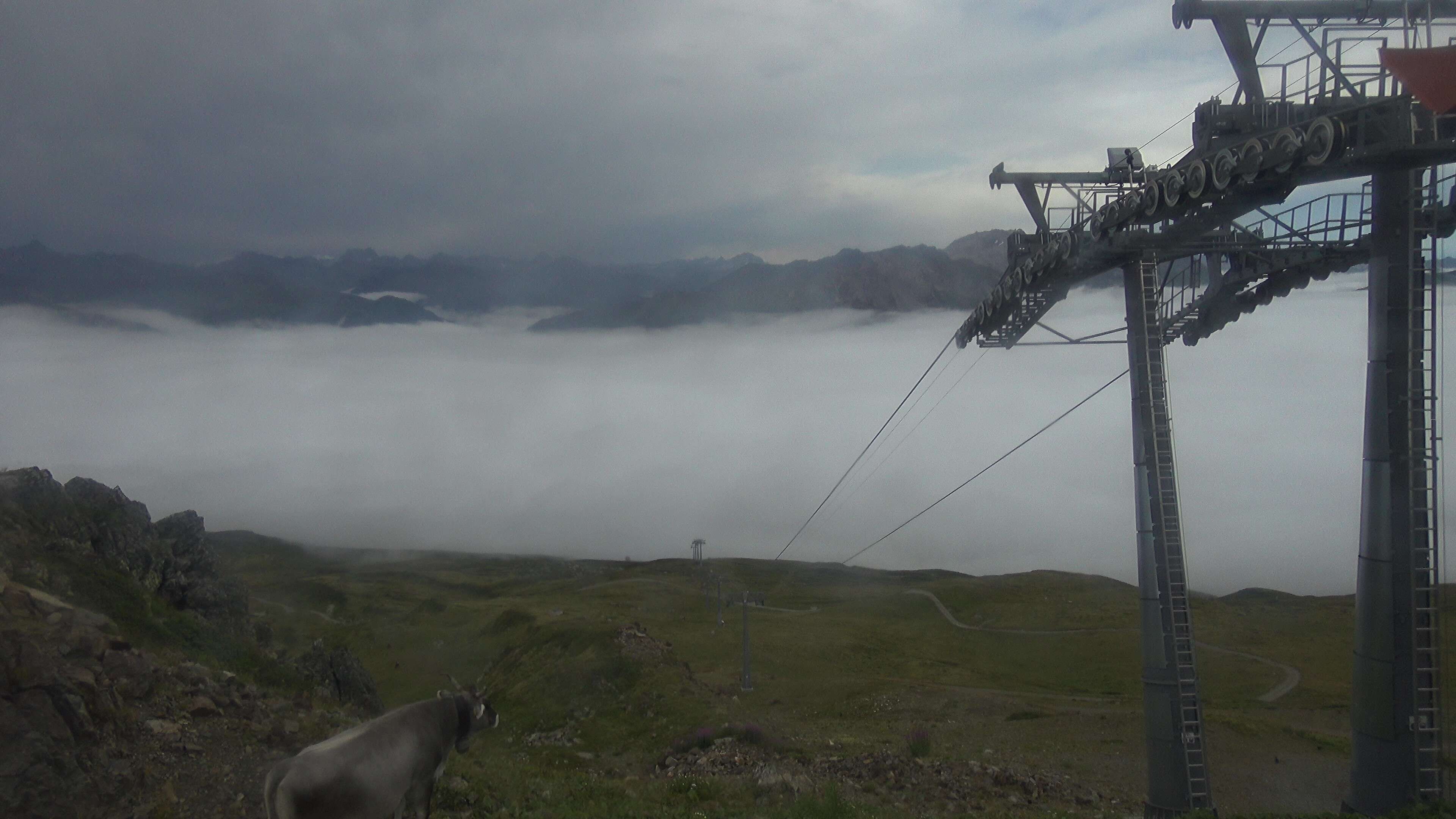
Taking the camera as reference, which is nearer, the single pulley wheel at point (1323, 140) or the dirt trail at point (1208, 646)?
the single pulley wheel at point (1323, 140)

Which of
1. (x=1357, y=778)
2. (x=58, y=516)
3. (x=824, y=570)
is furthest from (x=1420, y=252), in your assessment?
(x=824, y=570)

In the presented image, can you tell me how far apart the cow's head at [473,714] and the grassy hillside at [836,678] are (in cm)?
283

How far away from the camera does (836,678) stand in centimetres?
6019

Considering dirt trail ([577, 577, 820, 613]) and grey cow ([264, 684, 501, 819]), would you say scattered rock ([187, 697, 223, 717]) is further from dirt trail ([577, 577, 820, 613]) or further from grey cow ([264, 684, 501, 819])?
dirt trail ([577, 577, 820, 613])

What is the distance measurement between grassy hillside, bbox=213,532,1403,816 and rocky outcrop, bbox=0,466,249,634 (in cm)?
1003

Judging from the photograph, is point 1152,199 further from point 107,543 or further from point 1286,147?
point 107,543

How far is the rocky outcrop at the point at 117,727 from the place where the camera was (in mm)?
12641

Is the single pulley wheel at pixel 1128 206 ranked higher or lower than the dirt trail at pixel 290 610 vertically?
higher

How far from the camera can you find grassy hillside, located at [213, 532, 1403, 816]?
24281 mm

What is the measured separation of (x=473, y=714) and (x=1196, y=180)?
14.6 metres

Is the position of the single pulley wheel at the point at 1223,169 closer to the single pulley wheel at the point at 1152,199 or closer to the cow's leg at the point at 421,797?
the single pulley wheel at the point at 1152,199

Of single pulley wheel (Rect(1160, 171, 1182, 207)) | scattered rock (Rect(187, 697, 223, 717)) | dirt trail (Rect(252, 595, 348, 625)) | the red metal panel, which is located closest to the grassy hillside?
dirt trail (Rect(252, 595, 348, 625))

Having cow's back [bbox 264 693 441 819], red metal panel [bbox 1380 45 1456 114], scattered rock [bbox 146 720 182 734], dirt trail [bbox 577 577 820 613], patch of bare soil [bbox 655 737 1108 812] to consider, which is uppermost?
red metal panel [bbox 1380 45 1456 114]

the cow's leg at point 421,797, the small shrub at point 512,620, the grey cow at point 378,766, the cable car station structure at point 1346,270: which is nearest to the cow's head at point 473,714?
the grey cow at point 378,766
